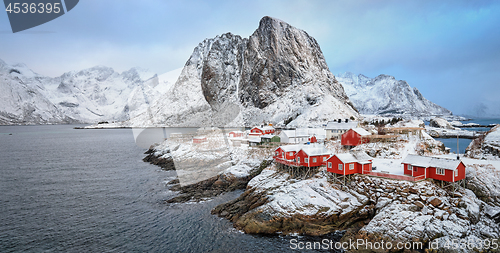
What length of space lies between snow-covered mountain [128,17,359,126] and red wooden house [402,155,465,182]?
266ft

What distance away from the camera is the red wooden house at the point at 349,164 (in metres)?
28.6

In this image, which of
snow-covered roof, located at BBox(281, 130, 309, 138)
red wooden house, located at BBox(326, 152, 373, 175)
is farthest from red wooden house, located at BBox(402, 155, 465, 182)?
snow-covered roof, located at BBox(281, 130, 309, 138)

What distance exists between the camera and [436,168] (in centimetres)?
2575

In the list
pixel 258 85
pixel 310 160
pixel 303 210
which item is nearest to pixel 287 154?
pixel 310 160

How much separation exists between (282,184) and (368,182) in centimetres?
1016

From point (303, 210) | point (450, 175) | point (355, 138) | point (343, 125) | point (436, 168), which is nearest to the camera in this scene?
point (303, 210)

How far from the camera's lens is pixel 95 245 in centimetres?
2127

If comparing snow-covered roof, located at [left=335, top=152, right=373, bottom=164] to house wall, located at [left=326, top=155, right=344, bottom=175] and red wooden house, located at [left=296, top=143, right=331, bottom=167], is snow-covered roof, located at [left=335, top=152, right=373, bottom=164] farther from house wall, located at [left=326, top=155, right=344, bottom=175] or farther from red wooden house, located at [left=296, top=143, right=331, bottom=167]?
red wooden house, located at [left=296, top=143, right=331, bottom=167]

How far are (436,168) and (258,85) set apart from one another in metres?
138

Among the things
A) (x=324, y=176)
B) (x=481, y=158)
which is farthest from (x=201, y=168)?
(x=481, y=158)

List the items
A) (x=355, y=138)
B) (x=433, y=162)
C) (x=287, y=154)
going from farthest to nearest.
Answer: (x=355, y=138) < (x=287, y=154) < (x=433, y=162)

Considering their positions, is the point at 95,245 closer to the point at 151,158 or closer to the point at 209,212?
the point at 209,212

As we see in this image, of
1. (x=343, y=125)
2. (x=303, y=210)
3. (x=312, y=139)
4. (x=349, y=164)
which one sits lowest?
(x=303, y=210)

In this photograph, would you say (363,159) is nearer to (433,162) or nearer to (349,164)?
(349,164)
